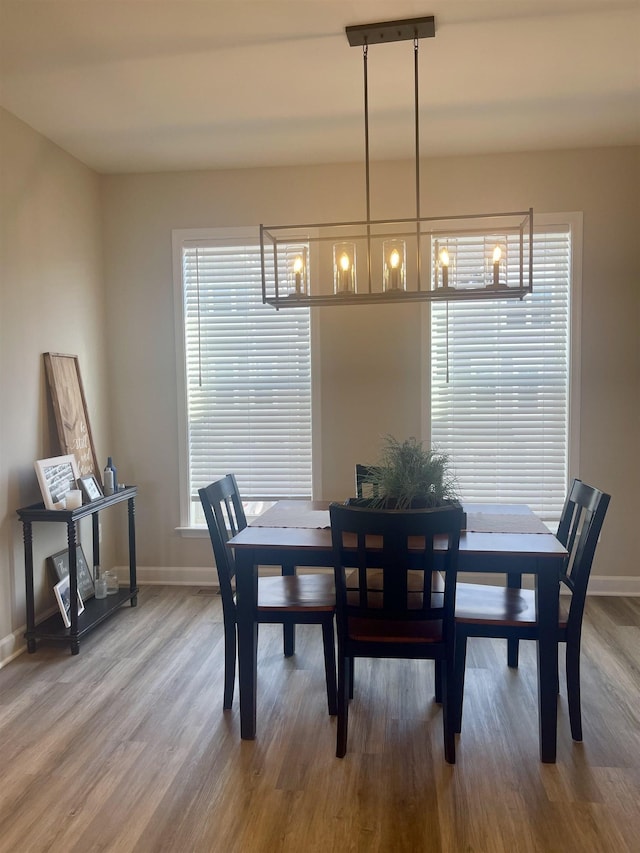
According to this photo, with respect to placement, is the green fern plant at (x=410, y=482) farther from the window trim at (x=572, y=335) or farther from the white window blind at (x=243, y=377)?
the white window blind at (x=243, y=377)

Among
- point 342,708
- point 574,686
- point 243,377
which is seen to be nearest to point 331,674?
point 342,708

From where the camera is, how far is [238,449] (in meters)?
4.17

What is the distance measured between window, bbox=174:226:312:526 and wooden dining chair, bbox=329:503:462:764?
1.88 meters

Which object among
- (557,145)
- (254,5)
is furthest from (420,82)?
(557,145)

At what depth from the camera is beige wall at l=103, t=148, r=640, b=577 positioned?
3.80 meters

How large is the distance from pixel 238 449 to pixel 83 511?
1.25m

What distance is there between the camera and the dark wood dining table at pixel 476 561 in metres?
2.17

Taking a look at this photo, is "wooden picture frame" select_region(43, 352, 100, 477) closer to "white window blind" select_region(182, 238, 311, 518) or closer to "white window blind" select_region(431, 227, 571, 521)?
"white window blind" select_region(182, 238, 311, 518)

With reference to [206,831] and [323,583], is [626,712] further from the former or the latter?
[206,831]

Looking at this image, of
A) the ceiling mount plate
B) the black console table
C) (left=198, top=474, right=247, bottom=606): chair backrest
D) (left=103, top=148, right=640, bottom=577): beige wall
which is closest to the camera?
the ceiling mount plate

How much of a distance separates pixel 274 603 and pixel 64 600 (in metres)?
1.56

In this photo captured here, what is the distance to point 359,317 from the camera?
13.0 feet

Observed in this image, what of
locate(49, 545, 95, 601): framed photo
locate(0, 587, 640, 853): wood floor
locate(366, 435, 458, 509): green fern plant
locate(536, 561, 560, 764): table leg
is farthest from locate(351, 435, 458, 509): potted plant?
locate(49, 545, 95, 601): framed photo

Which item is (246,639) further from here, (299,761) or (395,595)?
(395,595)
